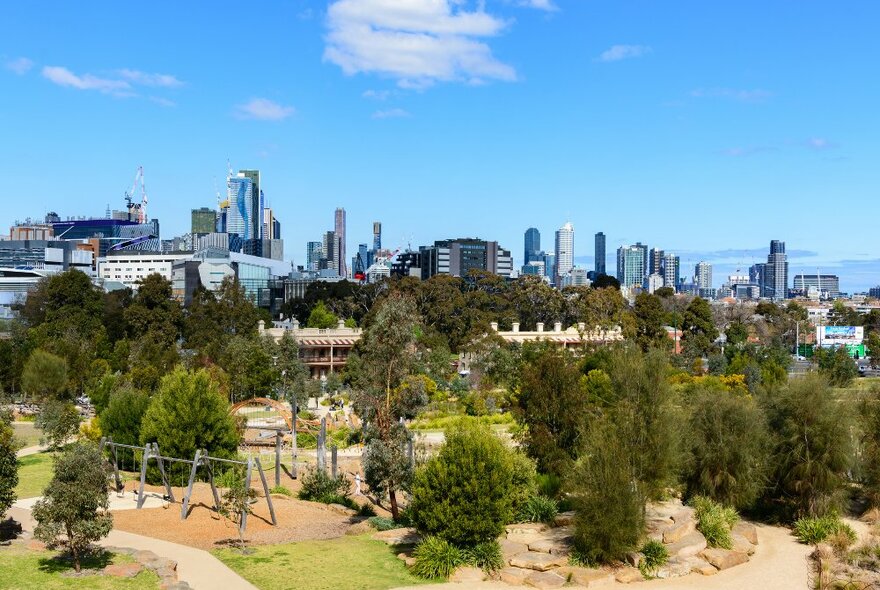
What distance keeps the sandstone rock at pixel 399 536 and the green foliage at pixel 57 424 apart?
57.3ft

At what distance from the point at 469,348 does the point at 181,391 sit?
37.7 meters

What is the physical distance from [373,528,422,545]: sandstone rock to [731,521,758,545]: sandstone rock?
28.0 feet

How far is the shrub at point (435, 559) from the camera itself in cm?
1983

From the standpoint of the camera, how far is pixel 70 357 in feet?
171

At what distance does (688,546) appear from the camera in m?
21.9

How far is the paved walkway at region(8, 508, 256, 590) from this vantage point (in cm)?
1848

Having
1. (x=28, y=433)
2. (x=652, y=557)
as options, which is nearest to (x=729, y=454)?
(x=652, y=557)

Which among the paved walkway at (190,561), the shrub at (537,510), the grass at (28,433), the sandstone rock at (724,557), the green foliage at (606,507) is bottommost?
the grass at (28,433)

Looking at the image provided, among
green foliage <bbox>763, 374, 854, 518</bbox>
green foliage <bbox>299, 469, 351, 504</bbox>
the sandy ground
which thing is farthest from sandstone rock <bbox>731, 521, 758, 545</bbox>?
green foliage <bbox>299, 469, 351, 504</bbox>

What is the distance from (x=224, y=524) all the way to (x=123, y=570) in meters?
5.63

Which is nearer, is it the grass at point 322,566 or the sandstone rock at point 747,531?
the grass at point 322,566

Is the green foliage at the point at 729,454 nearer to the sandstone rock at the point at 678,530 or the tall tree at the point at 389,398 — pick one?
the sandstone rock at the point at 678,530

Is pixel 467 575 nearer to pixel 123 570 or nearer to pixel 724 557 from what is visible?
pixel 724 557

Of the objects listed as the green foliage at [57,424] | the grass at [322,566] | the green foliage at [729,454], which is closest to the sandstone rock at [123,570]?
the grass at [322,566]
